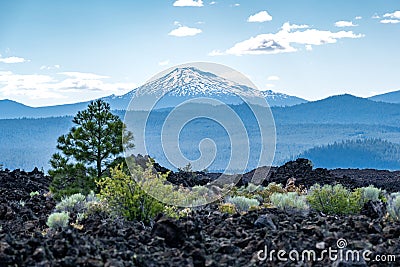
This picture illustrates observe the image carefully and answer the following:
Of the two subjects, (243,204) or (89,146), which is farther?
(89,146)

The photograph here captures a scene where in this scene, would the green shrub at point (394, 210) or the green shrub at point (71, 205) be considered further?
the green shrub at point (71, 205)

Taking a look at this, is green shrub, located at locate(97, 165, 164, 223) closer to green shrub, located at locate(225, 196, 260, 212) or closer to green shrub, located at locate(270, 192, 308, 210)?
green shrub, located at locate(225, 196, 260, 212)

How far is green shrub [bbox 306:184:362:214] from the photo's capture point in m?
13.4

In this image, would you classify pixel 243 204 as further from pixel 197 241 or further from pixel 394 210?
pixel 197 241

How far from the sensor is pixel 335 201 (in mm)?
13500

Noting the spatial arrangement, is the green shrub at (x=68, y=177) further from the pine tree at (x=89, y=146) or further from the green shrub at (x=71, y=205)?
the green shrub at (x=71, y=205)

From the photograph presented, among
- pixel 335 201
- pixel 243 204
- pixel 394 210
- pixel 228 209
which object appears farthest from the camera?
pixel 243 204

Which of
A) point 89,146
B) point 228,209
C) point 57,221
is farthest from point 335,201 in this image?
point 89,146

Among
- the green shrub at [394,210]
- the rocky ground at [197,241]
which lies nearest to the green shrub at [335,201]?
the green shrub at [394,210]

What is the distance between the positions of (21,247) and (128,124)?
9.22 m

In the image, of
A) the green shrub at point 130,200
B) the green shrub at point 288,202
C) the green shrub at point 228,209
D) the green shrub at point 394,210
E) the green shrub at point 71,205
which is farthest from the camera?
the green shrub at point 71,205

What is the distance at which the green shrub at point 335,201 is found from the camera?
527 inches

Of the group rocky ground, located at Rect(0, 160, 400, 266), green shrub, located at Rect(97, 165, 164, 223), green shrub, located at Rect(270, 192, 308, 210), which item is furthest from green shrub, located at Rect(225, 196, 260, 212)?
green shrub, located at Rect(97, 165, 164, 223)

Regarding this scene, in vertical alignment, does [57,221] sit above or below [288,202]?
above
